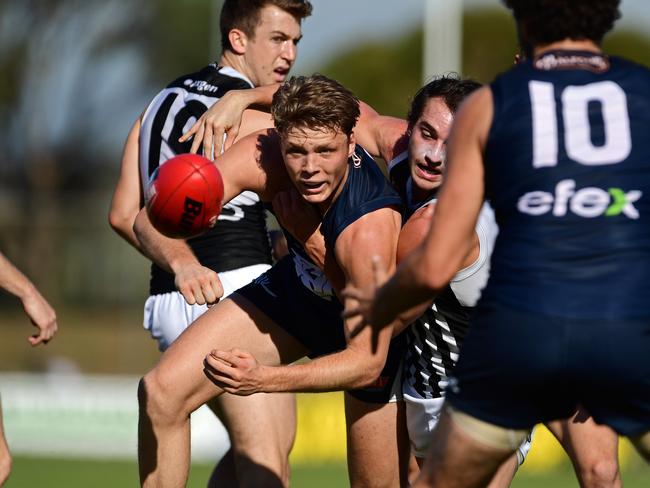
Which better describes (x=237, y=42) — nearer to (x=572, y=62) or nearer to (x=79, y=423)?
(x=572, y=62)

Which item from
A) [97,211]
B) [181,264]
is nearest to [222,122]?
[181,264]

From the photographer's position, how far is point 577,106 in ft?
12.6

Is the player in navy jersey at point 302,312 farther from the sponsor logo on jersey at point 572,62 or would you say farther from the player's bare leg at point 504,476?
the sponsor logo on jersey at point 572,62

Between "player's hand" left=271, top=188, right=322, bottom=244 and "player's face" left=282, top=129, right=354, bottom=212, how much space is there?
0.67ft

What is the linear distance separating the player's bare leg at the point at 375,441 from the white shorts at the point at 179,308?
3.06 feet

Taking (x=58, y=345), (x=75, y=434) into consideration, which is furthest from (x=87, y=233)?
(x=75, y=434)

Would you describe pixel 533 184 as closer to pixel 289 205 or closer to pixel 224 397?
pixel 289 205

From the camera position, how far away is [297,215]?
5398 millimetres

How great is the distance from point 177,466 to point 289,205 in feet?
4.45

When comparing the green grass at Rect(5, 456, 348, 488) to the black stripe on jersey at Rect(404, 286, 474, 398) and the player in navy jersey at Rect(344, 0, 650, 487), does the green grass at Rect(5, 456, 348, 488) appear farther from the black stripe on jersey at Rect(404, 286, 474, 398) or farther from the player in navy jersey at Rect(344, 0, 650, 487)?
the player in navy jersey at Rect(344, 0, 650, 487)

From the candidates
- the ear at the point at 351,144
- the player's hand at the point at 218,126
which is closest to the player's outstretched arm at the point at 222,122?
the player's hand at the point at 218,126

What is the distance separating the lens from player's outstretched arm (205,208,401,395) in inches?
187

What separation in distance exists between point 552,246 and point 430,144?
159 centimetres

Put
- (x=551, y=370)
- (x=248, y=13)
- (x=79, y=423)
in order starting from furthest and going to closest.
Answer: (x=79, y=423), (x=248, y=13), (x=551, y=370)
